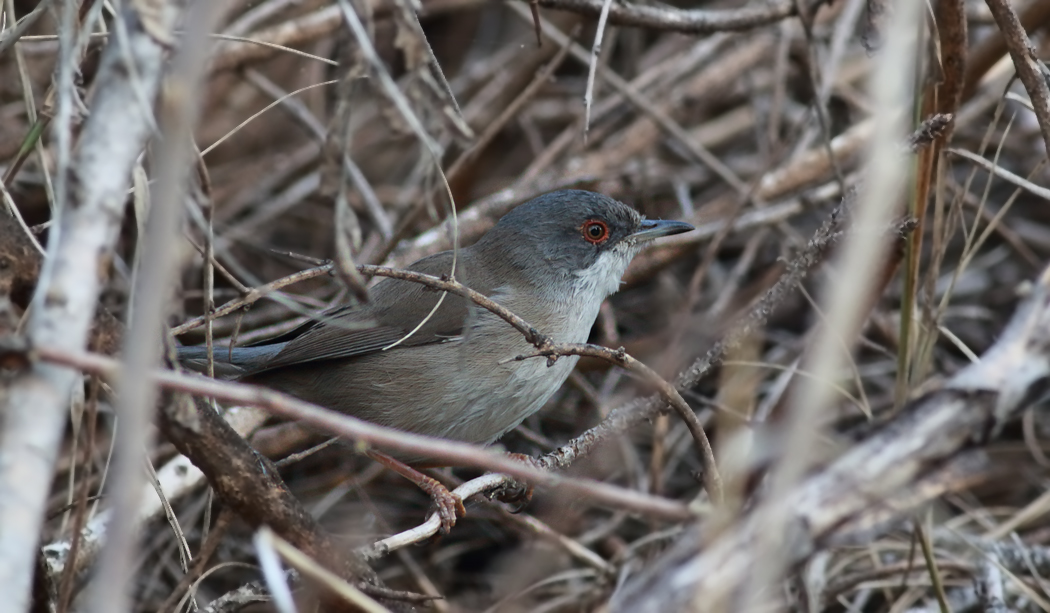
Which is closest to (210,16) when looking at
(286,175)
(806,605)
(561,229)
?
(806,605)

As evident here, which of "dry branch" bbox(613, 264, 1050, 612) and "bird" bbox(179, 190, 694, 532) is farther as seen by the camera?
"bird" bbox(179, 190, 694, 532)

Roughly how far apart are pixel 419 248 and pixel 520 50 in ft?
6.87

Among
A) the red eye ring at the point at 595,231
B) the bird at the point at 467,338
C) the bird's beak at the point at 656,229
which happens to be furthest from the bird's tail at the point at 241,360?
the bird's beak at the point at 656,229

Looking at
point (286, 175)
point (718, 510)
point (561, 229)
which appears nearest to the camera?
point (718, 510)

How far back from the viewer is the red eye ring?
459cm

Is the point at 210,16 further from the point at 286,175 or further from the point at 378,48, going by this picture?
the point at 286,175

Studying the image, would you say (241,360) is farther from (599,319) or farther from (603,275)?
(599,319)

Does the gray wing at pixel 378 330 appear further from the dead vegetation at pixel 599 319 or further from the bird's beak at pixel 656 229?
the bird's beak at pixel 656 229

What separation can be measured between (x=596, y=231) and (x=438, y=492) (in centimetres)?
142

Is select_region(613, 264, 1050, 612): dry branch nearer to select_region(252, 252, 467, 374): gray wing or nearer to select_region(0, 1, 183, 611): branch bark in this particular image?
select_region(0, 1, 183, 611): branch bark

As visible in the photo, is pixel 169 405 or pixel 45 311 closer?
pixel 45 311

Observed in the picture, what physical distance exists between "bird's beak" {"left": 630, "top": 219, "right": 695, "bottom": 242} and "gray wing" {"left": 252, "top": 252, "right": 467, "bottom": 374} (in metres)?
0.88

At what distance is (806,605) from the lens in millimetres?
3148

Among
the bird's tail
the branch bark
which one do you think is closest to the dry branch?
the branch bark
